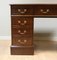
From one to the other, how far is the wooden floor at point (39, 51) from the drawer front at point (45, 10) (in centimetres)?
68

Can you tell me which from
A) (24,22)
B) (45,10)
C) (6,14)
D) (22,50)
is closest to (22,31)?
(24,22)

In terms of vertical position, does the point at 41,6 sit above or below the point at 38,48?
above

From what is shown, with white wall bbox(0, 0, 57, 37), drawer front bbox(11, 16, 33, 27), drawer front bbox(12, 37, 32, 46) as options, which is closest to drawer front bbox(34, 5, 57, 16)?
drawer front bbox(11, 16, 33, 27)

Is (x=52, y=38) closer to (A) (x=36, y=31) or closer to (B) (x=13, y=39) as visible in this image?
(A) (x=36, y=31)

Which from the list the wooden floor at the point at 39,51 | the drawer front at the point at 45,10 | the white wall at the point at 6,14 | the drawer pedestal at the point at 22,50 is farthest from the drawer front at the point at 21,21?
the white wall at the point at 6,14

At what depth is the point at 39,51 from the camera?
9.64 feet

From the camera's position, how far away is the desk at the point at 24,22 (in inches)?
104

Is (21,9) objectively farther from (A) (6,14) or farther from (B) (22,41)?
(A) (6,14)

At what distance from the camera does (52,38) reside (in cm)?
359

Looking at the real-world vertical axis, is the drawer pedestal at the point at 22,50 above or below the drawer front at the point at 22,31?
below

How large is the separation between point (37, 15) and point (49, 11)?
200 millimetres

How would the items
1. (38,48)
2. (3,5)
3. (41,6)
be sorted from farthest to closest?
(3,5) < (38,48) < (41,6)

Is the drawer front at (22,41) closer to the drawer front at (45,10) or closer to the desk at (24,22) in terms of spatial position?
the desk at (24,22)

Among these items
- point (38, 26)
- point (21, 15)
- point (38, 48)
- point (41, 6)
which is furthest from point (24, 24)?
point (38, 26)
